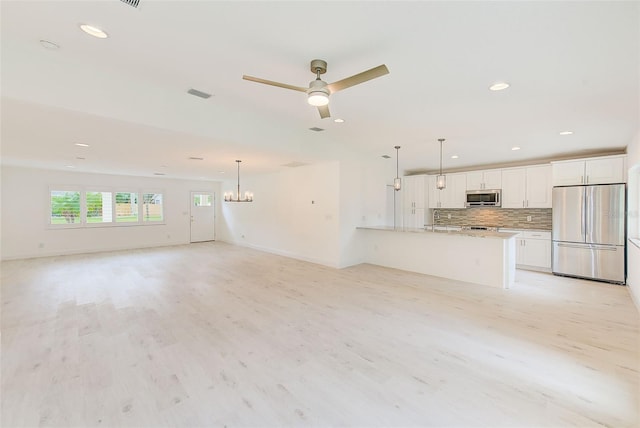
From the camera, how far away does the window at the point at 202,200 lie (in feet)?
34.0

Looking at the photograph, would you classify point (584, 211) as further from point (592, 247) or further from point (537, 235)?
point (537, 235)

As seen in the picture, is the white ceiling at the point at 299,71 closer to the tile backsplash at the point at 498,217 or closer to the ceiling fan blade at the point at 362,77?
the ceiling fan blade at the point at 362,77

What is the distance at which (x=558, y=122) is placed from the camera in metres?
3.96

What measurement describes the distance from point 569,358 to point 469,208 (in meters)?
5.49

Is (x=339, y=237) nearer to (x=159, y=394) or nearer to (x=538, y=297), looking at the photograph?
(x=538, y=297)

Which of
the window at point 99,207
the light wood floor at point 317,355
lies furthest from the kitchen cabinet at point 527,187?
the window at point 99,207

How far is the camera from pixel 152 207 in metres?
9.39

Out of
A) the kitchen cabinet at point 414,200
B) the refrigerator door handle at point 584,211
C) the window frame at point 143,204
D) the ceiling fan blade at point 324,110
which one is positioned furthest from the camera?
the window frame at point 143,204

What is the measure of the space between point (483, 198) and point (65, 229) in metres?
11.6

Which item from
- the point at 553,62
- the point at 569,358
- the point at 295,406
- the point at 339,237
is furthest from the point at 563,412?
the point at 339,237

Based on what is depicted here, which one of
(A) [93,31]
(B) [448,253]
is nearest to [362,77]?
(A) [93,31]

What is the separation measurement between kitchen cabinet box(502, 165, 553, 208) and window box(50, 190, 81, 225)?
11802mm

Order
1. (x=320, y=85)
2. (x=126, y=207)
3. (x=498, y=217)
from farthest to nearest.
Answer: (x=126, y=207), (x=498, y=217), (x=320, y=85)

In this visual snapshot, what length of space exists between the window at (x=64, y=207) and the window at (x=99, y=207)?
0.84 feet
